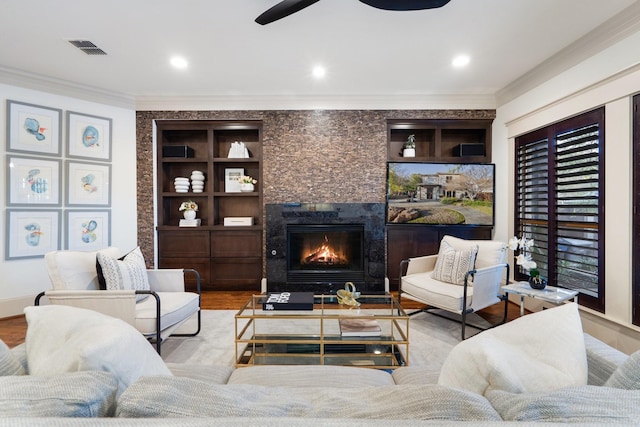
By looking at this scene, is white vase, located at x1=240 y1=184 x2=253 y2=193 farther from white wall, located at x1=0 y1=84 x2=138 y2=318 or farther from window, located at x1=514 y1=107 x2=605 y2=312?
window, located at x1=514 y1=107 x2=605 y2=312

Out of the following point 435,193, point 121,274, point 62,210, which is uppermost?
point 435,193

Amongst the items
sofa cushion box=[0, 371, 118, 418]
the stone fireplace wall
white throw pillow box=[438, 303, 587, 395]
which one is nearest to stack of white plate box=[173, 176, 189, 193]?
the stone fireplace wall

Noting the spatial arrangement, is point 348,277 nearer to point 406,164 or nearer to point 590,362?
point 406,164

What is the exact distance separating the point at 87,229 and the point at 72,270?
80.0 inches

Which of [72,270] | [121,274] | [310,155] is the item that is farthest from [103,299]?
[310,155]

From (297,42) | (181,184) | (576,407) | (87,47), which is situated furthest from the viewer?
(181,184)

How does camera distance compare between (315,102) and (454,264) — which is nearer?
(454,264)

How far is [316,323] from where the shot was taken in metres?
2.98

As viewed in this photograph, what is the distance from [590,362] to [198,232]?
426cm

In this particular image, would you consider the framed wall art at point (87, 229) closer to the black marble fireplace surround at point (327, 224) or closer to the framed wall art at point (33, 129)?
the framed wall art at point (33, 129)

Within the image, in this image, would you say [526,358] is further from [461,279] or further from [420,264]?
[420,264]

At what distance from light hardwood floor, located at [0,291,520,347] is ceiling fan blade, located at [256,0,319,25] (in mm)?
3028

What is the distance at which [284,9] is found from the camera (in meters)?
2.00

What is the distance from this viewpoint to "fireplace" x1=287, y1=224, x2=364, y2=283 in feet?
14.0
